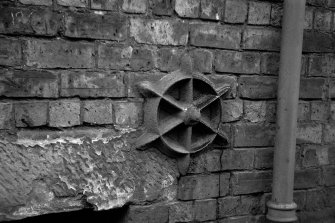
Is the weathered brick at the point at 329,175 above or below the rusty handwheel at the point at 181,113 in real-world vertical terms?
below

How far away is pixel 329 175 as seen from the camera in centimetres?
225

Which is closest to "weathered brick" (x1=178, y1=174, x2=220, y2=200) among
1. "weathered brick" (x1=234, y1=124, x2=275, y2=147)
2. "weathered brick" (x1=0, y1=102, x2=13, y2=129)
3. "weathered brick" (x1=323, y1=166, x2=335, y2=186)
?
"weathered brick" (x1=234, y1=124, x2=275, y2=147)

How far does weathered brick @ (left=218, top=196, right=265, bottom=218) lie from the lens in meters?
1.98

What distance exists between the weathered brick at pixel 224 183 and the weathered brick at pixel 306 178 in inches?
16.2

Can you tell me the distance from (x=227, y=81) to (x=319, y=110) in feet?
1.94

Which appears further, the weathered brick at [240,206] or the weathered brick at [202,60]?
the weathered brick at [240,206]

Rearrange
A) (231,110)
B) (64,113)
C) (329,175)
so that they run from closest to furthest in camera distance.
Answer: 1. (64,113)
2. (231,110)
3. (329,175)

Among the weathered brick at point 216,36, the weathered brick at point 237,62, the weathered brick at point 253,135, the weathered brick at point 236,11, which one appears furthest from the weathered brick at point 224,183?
the weathered brick at point 236,11

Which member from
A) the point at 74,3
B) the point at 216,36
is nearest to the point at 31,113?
the point at 74,3

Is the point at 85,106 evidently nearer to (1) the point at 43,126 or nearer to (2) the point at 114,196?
(1) the point at 43,126

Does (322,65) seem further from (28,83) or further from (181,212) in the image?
(28,83)

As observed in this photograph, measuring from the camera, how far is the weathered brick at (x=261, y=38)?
1967 millimetres

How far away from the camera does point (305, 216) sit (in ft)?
7.20

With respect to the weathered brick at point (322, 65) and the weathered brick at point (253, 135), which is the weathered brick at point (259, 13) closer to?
the weathered brick at point (322, 65)
